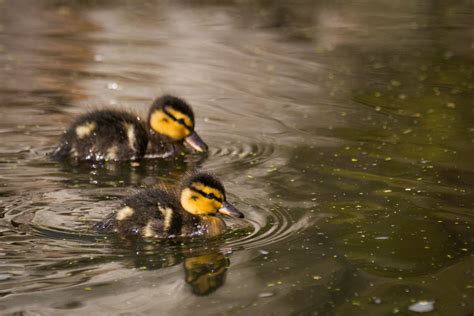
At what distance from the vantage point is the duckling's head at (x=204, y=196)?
17.0 feet

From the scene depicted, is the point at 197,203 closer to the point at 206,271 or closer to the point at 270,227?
the point at 270,227

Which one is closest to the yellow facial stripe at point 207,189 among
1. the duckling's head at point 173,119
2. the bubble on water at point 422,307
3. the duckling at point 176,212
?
the duckling at point 176,212

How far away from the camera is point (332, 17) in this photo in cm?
1254

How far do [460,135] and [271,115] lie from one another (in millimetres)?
1354

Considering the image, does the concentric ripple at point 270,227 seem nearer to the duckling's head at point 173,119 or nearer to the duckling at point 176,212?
the duckling at point 176,212

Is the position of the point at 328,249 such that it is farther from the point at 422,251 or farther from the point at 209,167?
the point at 209,167

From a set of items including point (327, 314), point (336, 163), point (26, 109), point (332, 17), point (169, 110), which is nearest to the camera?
point (327, 314)

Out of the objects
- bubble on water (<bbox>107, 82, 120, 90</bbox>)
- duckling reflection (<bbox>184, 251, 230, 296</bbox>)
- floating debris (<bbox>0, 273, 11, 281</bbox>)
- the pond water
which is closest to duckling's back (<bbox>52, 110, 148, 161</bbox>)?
the pond water

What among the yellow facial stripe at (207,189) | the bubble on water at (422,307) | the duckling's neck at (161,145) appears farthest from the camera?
the duckling's neck at (161,145)

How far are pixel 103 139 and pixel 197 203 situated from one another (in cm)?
164

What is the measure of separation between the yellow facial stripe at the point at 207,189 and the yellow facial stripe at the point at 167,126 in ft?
5.92

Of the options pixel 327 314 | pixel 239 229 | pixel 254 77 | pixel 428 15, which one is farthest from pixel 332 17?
pixel 327 314

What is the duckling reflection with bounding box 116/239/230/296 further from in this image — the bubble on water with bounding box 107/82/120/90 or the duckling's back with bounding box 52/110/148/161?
the bubble on water with bounding box 107/82/120/90

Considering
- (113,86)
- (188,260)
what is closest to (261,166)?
(188,260)
